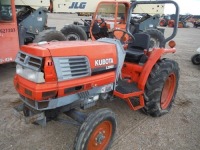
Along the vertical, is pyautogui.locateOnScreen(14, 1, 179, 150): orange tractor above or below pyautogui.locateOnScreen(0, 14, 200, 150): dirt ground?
above

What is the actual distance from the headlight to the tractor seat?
1.87 meters

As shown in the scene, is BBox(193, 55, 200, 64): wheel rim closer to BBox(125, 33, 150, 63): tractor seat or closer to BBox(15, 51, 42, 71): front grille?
BBox(125, 33, 150, 63): tractor seat

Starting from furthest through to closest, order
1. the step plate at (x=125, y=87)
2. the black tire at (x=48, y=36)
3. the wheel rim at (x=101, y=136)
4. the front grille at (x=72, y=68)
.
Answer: the black tire at (x=48, y=36) < the step plate at (x=125, y=87) < the wheel rim at (x=101, y=136) < the front grille at (x=72, y=68)

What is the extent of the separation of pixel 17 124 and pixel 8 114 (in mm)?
374

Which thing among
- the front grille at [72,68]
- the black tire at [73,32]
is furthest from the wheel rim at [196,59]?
the front grille at [72,68]

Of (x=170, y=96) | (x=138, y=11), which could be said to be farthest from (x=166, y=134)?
(x=138, y=11)

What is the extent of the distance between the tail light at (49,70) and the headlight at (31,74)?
5cm

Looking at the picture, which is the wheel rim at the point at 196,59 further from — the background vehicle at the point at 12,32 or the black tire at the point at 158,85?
the background vehicle at the point at 12,32

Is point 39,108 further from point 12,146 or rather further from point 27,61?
point 12,146

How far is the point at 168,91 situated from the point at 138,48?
968 mm

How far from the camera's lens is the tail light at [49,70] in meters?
2.30

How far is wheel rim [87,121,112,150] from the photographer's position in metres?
2.63

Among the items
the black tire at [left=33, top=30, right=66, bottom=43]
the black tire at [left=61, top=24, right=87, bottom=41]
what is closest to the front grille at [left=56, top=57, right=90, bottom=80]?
the black tire at [left=33, top=30, right=66, bottom=43]

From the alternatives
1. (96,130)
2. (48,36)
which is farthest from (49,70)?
(48,36)
